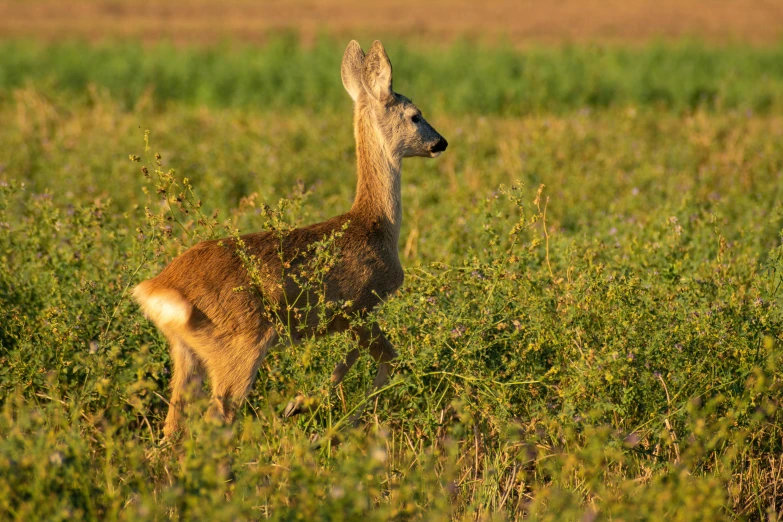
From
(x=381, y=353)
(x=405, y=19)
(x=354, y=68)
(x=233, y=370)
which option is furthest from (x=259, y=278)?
(x=405, y=19)

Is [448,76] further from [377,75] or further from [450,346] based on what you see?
[450,346]

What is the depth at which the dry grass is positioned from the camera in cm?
3241

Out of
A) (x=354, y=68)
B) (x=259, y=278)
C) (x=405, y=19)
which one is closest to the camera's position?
(x=259, y=278)

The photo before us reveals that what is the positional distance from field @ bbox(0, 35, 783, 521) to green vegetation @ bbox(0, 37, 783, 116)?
4935mm

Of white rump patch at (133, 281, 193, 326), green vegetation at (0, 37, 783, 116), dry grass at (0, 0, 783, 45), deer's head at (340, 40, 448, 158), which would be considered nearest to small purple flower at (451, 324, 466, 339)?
white rump patch at (133, 281, 193, 326)

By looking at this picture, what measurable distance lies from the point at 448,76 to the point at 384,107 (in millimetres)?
12659

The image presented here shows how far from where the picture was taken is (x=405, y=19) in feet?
122

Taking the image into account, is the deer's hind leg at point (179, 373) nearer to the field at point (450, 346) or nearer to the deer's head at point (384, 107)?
the field at point (450, 346)

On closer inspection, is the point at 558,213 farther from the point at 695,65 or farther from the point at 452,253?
the point at 695,65

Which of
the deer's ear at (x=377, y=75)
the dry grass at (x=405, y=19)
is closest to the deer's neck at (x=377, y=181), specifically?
the deer's ear at (x=377, y=75)

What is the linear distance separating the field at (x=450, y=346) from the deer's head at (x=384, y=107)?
24.3 inches

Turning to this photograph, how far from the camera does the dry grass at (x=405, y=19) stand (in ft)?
106

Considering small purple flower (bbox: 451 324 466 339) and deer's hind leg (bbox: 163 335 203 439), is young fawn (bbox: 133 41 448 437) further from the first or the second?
small purple flower (bbox: 451 324 466 339)

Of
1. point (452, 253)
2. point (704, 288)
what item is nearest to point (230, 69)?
point (452, 253)
